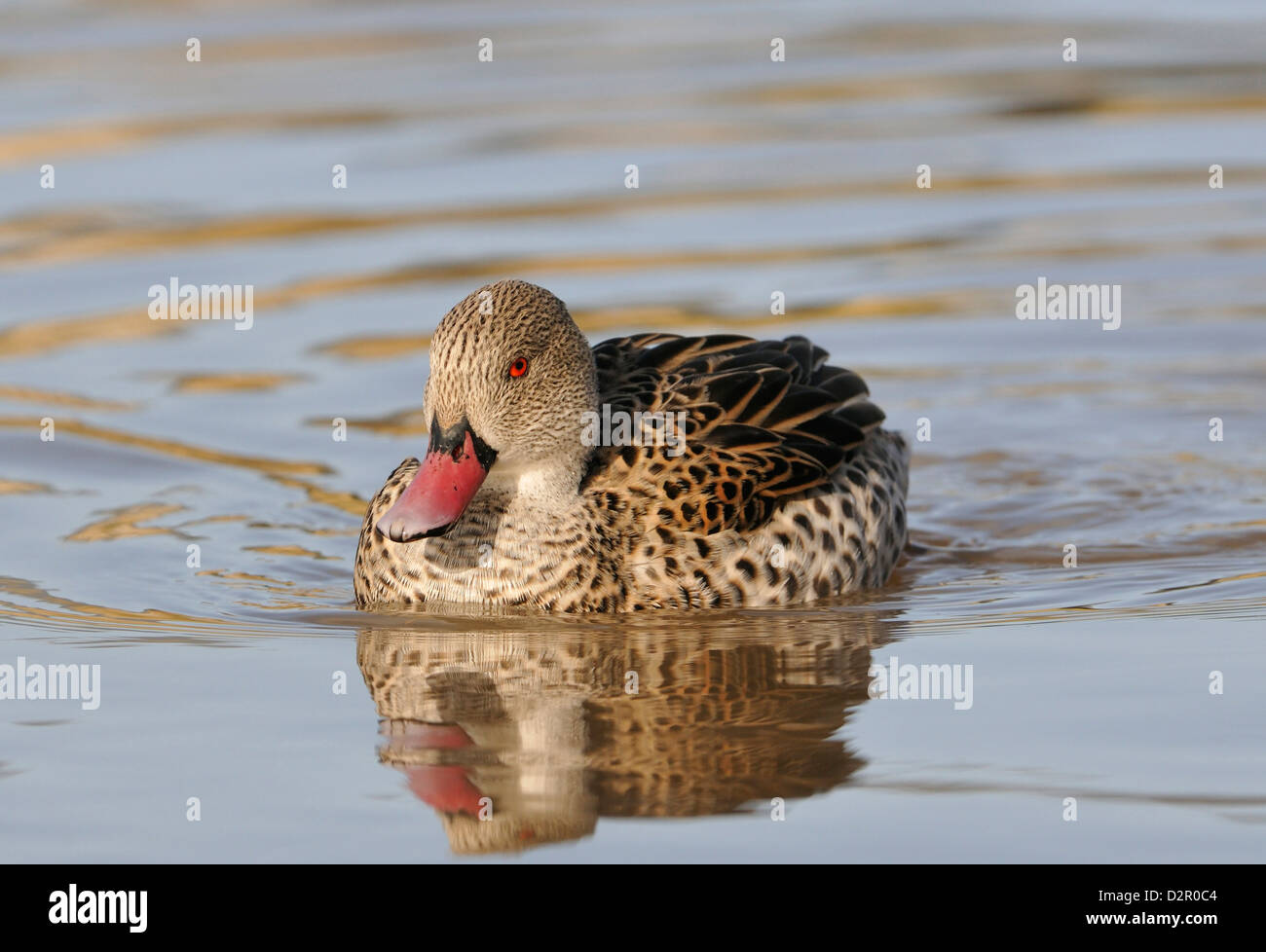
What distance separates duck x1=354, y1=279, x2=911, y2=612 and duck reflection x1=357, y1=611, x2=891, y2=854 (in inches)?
8.5

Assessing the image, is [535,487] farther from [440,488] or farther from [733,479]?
[733,479]

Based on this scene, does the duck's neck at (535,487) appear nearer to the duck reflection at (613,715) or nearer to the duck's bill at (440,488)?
the duck's bill at (440,488)

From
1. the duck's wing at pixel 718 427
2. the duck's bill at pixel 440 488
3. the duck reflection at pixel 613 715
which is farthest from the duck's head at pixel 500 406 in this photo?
the duck reflection at pixel 613 715

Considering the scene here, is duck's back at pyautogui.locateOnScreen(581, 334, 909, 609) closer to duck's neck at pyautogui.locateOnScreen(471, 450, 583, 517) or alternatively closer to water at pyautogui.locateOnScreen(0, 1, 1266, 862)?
duck's neck at pyautogui.locateOnScreen(471, 450, 583, 517)

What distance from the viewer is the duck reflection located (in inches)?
272

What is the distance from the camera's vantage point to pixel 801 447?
9656 mm

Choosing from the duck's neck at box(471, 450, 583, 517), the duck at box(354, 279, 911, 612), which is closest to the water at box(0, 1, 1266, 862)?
the duck at box(354, 279, 911, 612)

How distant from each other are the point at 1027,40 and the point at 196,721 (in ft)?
49.1

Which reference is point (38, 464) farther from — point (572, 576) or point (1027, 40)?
point (1027, 40)

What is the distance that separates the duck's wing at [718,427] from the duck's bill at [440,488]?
0.77 metres

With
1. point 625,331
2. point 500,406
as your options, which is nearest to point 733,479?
point 500,406

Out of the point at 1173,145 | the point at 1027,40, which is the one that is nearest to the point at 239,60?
the point at 1027,40

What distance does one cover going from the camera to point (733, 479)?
364 inches
